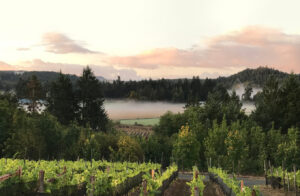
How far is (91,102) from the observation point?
7912 cm

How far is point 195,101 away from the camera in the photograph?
119750 mm

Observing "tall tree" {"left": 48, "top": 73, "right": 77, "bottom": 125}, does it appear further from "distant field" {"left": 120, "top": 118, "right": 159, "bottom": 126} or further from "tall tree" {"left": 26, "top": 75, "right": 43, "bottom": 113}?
"distant field" {"left": 120, "top": 118, "right": 159, "bottom": 126}

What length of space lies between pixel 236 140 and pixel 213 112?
37090mm

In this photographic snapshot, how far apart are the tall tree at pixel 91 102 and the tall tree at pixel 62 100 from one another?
6.88 feet

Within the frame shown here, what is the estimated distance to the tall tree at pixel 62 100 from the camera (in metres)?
77.2

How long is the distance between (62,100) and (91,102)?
22.4ft

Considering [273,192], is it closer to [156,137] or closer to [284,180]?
[284,180]

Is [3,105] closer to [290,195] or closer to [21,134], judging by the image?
[21,134]

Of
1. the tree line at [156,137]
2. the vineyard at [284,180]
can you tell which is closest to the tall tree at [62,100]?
the tree line at [156,137]

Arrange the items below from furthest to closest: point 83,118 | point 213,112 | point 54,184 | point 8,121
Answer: point 213,112
point 83,118
point 8,121
point 54,184

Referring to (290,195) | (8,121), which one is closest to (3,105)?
(8,121)

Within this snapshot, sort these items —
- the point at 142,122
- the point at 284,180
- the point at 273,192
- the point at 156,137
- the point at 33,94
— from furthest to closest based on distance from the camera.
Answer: the point at 142,122, the point at 33,94, the point at 156,137, the point at 273,192, the point at 284,180

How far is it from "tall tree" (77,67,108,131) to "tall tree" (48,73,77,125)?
2.10 m

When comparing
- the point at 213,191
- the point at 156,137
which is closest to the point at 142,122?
the point at 156,137
